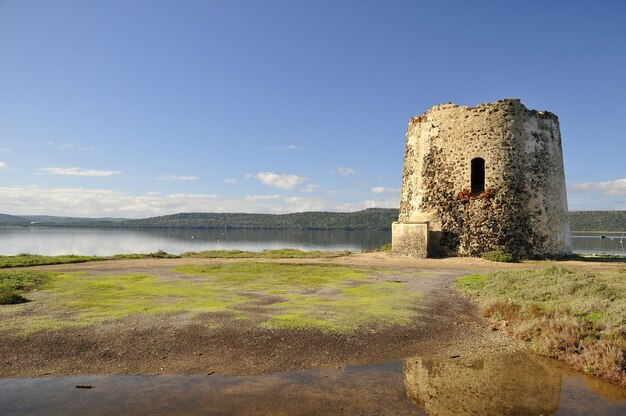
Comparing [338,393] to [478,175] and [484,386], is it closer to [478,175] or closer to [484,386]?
[484,386]

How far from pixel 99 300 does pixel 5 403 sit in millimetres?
5784

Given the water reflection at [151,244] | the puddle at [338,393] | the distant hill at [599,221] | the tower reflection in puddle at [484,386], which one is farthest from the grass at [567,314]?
the distant hill at [599,221]

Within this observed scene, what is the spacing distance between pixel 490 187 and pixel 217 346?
66.8 feet

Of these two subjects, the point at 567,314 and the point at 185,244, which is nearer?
the point at 567,314

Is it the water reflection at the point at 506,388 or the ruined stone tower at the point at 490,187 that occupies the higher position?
the ruined stone tower at the point at 490,187

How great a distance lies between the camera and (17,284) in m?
13.1

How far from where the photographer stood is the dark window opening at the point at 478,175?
25.4 m

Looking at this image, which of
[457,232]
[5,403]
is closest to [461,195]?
[457,232]

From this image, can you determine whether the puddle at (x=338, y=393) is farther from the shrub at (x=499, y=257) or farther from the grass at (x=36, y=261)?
the grass at (x=36, y=261)

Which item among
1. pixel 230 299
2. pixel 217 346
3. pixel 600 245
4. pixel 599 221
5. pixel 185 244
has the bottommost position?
pixel 185 244

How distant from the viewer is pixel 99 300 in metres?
11.1

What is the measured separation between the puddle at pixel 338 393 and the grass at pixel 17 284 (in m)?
5.58

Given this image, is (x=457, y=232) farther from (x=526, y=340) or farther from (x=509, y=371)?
(x=509, y=371)

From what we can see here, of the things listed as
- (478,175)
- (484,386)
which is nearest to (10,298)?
(484,386)
